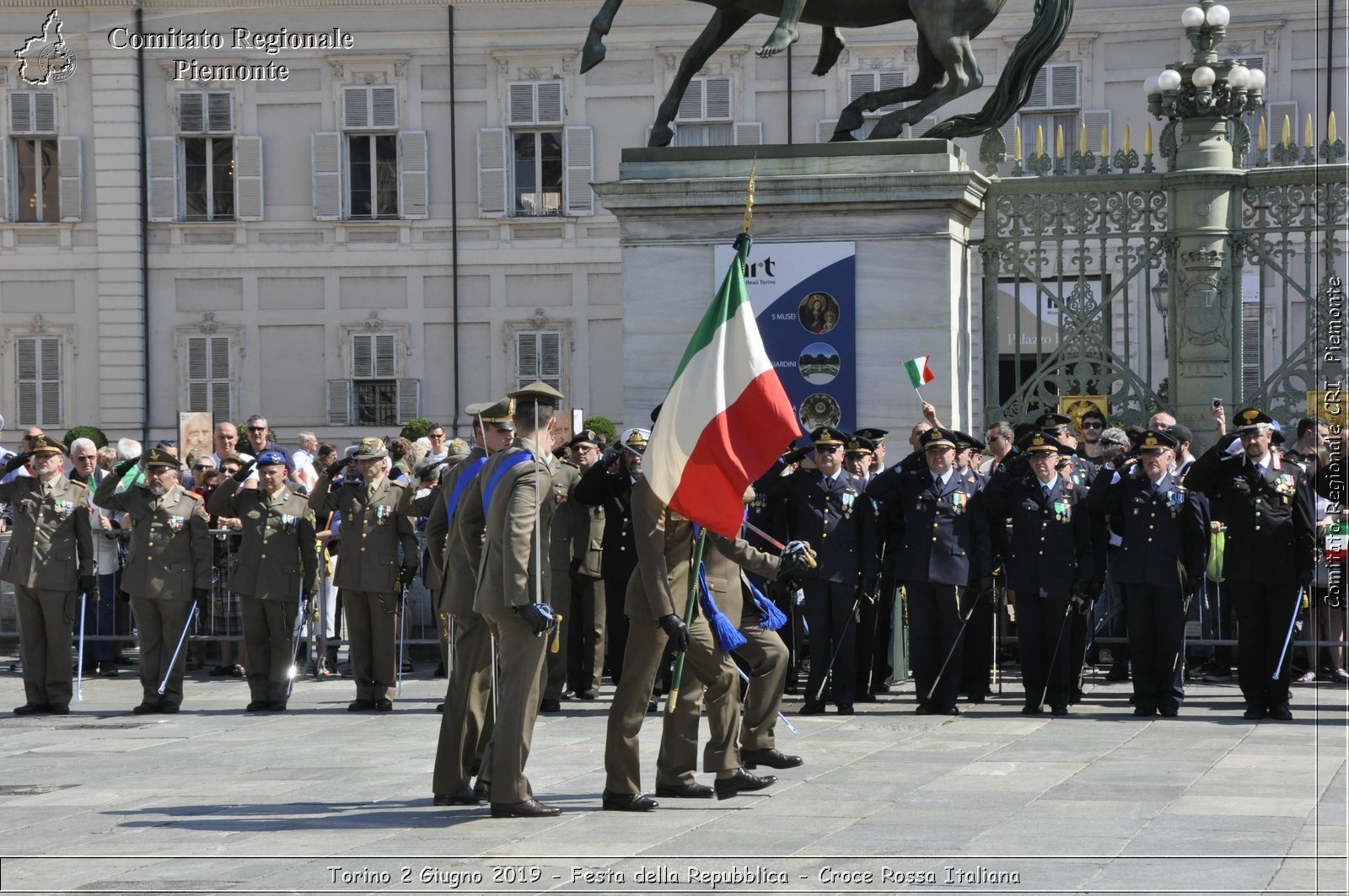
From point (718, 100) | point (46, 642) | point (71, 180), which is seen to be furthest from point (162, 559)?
point (71, 180)

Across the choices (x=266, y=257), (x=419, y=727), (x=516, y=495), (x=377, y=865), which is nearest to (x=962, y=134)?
(x=419, y=727)

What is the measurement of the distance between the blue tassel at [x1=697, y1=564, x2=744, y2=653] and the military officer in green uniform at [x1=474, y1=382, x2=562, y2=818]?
724 mm

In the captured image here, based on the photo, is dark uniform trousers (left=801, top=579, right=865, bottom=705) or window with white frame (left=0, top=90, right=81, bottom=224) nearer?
dark uniform trousers (left=801, top=579, right=865, bottom=705)

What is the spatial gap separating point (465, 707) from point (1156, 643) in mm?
4926

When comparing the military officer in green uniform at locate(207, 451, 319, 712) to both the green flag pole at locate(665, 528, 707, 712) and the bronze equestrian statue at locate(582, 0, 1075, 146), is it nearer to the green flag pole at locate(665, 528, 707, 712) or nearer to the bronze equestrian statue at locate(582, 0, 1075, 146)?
the bronze equestrian statue at locate(582, 0, 1075, 146)

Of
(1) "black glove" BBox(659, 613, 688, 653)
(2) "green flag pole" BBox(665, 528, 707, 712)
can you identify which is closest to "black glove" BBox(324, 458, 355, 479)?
(2) "green flag pole" BBox(665, 528, 707, 712)

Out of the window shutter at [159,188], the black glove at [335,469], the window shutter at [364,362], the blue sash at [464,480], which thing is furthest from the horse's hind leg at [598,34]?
the window shutter at [159,188]

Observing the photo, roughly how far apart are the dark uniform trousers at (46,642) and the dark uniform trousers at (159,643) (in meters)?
0.46

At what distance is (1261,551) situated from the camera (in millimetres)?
12047

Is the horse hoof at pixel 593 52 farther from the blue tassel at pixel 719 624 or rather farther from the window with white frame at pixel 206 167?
the window with white frame at pixel 206 167

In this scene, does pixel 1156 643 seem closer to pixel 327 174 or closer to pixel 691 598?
pixel 691 598

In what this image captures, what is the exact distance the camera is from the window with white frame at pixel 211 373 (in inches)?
1293

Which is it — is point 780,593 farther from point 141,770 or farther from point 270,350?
point 270,350

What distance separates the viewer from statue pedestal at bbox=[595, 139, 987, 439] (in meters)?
13.4
